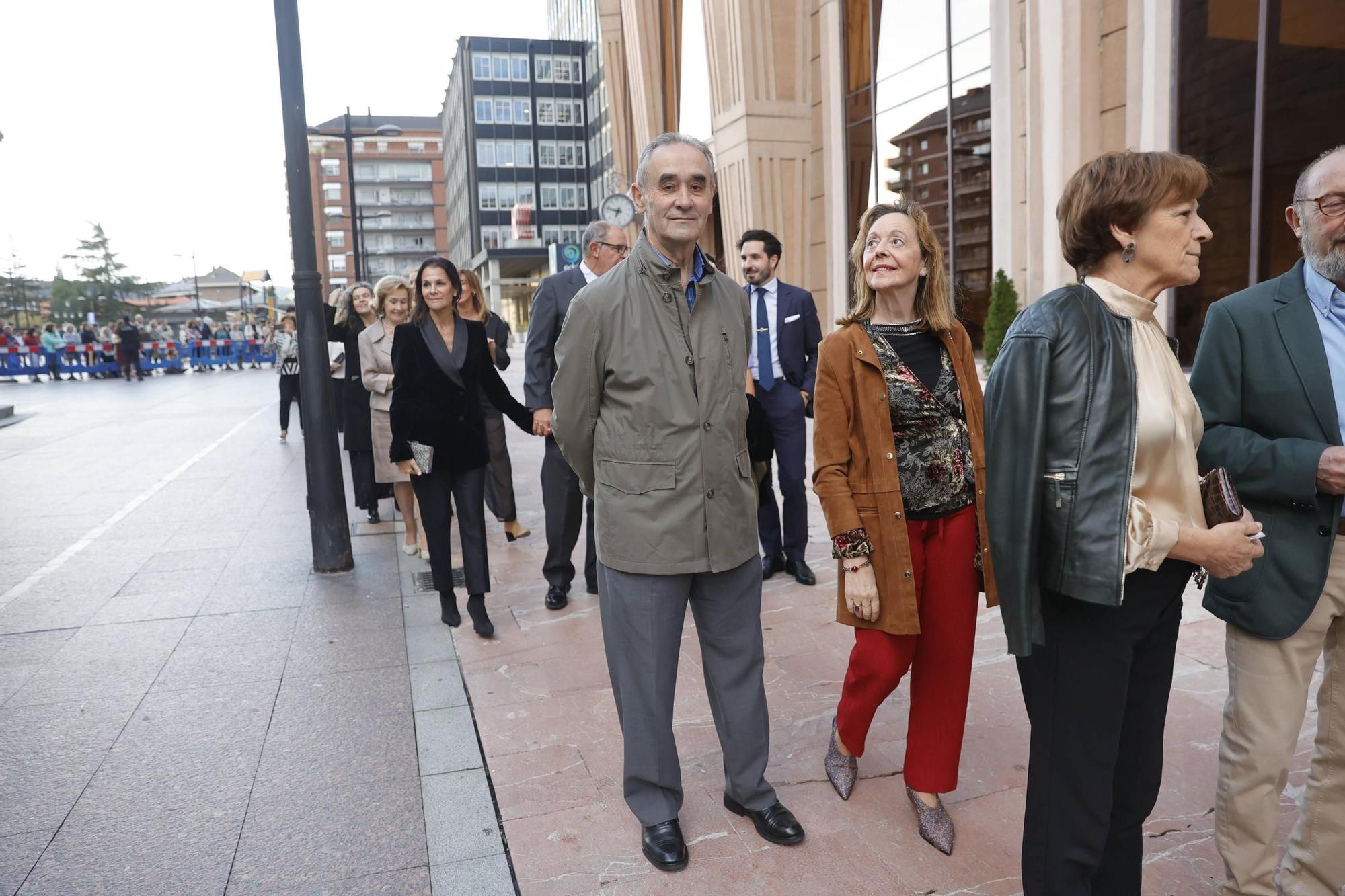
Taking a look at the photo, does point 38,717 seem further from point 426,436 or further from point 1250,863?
point 1250,863

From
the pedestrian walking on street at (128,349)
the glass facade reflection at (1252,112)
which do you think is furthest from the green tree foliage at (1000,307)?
the pedestrian walking on street at (128,349)

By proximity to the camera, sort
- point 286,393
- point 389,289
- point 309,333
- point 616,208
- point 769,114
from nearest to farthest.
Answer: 1. point 309,333
2. point 389,289
3. point 286,393
4. point 769,114
5. point 616,208

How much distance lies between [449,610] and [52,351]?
110 ft

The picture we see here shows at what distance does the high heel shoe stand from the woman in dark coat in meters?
2.36

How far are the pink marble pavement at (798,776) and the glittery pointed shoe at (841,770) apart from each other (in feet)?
0.13

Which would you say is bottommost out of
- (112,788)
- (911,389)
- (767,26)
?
(112,788)

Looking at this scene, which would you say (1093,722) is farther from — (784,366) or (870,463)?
(784,366)

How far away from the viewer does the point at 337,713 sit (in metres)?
4.13

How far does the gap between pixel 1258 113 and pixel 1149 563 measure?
8794mm

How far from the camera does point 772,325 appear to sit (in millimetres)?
5852

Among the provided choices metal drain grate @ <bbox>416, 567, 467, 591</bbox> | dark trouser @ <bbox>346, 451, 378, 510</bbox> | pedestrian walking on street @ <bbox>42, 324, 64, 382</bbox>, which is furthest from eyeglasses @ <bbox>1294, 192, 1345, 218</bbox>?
pedestrian walking on street @ <bbox>42, 324, 64, 382</bbox>

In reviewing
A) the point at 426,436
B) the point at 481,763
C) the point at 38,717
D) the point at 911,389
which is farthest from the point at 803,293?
the point at 38,717

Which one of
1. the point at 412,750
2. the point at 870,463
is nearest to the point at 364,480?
the point at 412,750

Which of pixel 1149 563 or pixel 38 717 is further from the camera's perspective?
pixel 38 717
